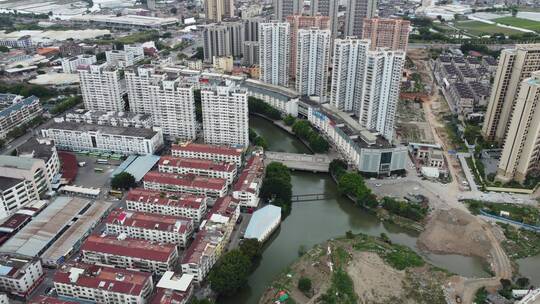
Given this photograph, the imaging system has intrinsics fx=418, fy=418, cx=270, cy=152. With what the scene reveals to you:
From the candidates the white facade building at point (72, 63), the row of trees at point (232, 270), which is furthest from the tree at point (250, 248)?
the white facade building at point (72, 63)

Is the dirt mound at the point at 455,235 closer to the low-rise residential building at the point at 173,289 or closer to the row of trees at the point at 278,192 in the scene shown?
the row of trees at the point at 278,192

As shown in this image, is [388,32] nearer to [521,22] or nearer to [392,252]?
[392,252]

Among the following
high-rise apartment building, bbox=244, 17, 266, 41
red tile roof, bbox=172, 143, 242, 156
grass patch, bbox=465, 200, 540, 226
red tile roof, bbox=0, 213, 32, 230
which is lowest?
grass patch, bbox=465, 200, 540, 226

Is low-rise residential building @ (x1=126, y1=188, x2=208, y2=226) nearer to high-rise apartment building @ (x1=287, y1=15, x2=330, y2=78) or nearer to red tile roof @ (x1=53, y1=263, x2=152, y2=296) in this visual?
red tile roof @ (x1=53, y1=263, x2=152, y2=296)

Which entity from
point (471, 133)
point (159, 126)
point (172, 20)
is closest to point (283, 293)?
point (159, 126)

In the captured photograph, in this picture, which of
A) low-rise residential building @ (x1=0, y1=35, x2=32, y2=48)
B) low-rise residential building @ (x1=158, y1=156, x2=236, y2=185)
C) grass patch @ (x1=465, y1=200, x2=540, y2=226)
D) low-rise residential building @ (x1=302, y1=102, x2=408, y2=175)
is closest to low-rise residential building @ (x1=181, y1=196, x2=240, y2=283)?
low-rise residential building @ (x1=158, y1=156, x2=236, y2=185)

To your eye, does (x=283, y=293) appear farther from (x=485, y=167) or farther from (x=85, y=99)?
(x=85, y=99)

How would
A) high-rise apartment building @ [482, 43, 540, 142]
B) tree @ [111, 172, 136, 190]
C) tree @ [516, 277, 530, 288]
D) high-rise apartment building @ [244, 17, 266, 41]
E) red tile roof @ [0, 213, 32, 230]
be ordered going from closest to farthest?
tree @ [516, 277, 530, 288] → red tile roof @ [0, 213, 32, 230] → tree @ [111, 172, 136, 190] → high-rise apartment building @ [482, 43, 540, 142] → high-rise apartment building @ [244, 17, 266, 41]

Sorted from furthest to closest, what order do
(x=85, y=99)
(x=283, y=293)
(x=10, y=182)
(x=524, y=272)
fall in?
(x=85, y=99)
(x=10, y=182)
(x=524, y=272)
(x=283, y=293)
